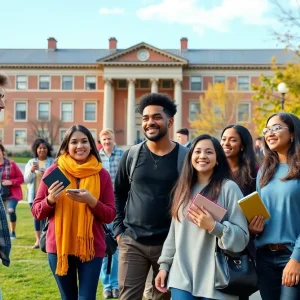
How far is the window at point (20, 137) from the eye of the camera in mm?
59078

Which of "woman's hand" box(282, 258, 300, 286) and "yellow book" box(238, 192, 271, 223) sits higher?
"yellow book" box(238, 192, 271, 223)

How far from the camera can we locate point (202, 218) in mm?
3354

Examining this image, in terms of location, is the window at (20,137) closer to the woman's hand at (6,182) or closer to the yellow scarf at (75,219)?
the woman's hand at (6,182)

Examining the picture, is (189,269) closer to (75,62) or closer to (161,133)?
(161,133)

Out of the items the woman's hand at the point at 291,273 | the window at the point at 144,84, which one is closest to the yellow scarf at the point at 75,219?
the woman's hand at the point at 291,273

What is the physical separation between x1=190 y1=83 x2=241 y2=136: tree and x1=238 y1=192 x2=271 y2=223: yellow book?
47577 millimetres

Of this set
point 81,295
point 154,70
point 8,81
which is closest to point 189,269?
point 81,295

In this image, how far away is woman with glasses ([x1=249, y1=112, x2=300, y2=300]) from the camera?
3537mm

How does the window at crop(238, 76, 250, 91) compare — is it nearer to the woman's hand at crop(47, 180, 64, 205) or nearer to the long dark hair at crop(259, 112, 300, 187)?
the long dark hair at crop(259, 112, 300, 187)

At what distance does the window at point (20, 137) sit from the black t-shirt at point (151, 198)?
56717 millimetres

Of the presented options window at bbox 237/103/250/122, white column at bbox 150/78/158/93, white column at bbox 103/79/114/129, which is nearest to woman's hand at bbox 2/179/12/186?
white column at bbox 103/79/114/129

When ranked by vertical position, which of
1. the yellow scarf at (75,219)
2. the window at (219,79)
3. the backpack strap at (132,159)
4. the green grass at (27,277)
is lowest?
the green grass at (27,277)

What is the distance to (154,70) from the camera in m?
58.0

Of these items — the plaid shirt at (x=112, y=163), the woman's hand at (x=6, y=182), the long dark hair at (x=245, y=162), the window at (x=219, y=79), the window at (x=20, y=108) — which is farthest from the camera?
the window at (x=20, y=108)
